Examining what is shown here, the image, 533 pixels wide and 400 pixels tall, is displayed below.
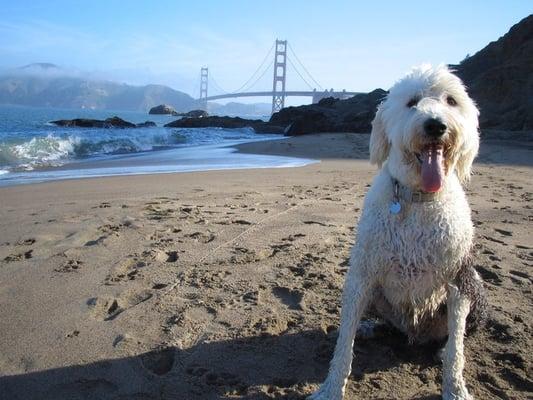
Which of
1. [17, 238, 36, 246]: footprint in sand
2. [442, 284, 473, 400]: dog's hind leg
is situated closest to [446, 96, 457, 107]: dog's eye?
[442, 284, 473, 400]: dog's hind leg

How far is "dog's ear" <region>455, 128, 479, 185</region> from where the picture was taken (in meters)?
2.45

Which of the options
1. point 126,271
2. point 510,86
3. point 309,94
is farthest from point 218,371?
point 309,94

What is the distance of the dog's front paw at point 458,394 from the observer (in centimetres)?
233

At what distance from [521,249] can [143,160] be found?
996 cm

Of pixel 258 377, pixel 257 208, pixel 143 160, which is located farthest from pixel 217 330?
pixel 143 160

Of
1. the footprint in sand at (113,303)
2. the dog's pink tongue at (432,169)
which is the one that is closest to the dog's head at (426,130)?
the dog's pink tongue at (432,169)

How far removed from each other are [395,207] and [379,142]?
468mm

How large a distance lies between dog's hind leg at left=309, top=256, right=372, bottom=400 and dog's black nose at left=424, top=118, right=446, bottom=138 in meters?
0.80

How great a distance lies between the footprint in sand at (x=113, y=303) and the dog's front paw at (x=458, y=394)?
2.06 meters

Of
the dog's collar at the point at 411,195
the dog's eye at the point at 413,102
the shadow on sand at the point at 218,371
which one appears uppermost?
the dog's eye at the point at 413,102

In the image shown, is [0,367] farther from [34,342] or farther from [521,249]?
[521,249]

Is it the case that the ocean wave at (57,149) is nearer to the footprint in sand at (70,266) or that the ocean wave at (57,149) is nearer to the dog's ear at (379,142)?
the footprint in sand at (70,266)

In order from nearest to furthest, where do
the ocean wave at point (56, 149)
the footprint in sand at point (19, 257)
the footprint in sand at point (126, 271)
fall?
the footprint in sand at point (126, 271)
the footprint in sand at point (19, 257)
the ocean wave at point (56, 149)

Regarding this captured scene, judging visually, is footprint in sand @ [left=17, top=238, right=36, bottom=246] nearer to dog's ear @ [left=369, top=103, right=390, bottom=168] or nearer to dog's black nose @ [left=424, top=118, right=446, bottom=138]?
dog's ear @ [left=369, top=103, right=390, bottom=168]
